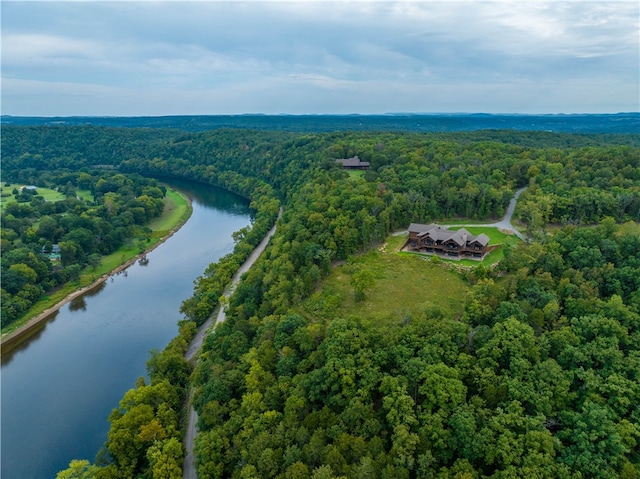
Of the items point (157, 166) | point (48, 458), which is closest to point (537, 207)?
Result: point (48, 458)

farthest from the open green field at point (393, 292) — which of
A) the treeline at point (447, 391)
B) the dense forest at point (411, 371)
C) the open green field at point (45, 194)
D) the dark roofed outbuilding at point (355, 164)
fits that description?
the open green field at point (45, 194)

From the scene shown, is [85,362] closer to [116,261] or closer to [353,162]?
[116,261]

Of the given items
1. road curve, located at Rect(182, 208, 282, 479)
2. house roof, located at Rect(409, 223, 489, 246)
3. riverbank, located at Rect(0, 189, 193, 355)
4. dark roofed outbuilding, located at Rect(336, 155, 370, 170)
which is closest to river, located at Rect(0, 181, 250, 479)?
riverbank, located at Rect(0, 189, 193, 355)

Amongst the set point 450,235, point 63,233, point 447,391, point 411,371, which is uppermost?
point 450,235

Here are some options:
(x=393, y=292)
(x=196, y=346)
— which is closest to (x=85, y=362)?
(x=196, y=346)

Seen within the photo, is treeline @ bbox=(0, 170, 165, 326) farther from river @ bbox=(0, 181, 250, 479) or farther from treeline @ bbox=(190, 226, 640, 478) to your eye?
treeline @ bbox=(190, 226, 640, 478)

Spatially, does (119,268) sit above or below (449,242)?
below
